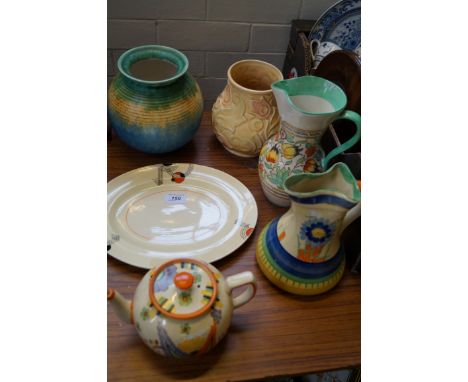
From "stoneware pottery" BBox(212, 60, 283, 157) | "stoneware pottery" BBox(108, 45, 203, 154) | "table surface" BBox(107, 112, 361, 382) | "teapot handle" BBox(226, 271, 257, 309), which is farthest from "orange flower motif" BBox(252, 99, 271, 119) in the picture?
"teapot handle" BBox(226, 271, 257, 309)

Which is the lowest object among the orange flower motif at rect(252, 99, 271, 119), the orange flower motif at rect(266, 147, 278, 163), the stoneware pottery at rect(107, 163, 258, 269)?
the stoneware pottery at rect(107, 163, 258, 269)

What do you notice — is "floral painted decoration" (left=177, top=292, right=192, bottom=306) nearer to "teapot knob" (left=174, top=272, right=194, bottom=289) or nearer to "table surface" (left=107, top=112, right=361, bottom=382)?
"teapot knob" (left=174, top=272, right=194, bottom=289)

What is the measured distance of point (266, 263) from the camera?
0.72 m

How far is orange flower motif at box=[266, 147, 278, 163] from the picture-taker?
79 centimetres

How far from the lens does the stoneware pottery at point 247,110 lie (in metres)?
0.85

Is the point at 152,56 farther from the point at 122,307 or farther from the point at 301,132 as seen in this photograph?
the point at 122,307

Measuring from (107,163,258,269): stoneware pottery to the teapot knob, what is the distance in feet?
0.54

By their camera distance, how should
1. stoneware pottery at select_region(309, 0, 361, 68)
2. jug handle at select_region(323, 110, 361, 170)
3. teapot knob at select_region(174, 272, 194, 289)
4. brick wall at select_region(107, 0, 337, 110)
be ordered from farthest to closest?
brick wall at select_region(107, 0, 337, 110) < stoneware pottery at select_region(309, 0, 361, 68) < jug handle at select_region(323, 110, 361, 170) < teapot knob at select_region(174, 272, 194, 289)

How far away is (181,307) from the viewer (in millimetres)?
566

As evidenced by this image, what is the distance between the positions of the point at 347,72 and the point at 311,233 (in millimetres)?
381

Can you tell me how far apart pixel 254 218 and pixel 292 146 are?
153mm

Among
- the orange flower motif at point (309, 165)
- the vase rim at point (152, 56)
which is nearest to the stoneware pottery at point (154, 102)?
the vase rim at point (152, 56)

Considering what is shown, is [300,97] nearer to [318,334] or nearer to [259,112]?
[259,112]

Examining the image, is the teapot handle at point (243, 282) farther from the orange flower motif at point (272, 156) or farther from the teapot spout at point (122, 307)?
the orange flower motif at point (272, 156)
